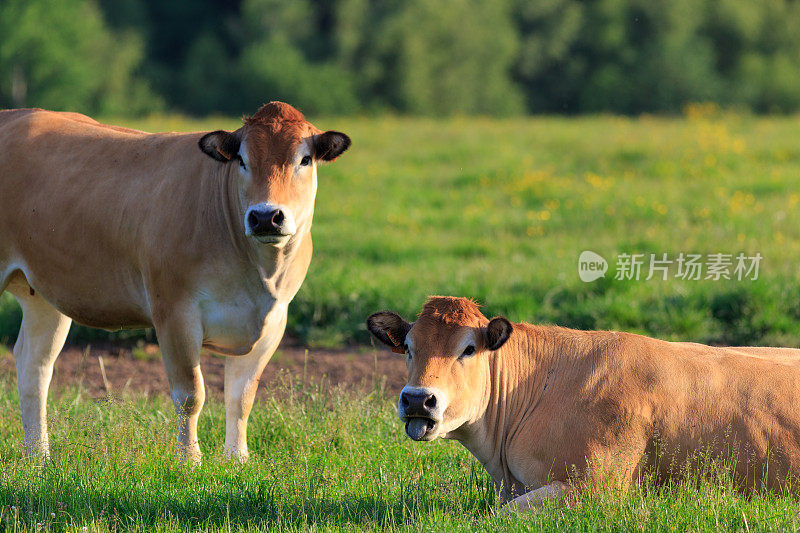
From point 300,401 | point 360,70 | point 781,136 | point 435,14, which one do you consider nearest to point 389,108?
point 360,70

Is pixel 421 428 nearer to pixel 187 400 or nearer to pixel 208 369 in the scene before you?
pixel 187 400

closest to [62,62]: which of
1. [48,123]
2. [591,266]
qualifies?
[591,266]

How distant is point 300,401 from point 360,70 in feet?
167

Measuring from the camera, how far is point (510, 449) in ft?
19.2

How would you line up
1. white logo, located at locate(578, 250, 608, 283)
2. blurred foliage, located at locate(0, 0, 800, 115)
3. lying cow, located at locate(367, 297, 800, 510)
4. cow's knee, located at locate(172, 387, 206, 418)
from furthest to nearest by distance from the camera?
blurred foliage, located at locate(0, 0, 800, 115) < white logo, located at locate(578, 250, 608, 283) < cow's knee, located at locate(172, 387, 206, 418) < lying cow, located at locate(367, 297, 800, 510)

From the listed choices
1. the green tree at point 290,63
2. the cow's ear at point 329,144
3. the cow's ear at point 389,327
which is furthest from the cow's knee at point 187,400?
the green tree at point 290,63

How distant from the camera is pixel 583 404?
19.0 ft

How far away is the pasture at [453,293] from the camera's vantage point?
5.38 m

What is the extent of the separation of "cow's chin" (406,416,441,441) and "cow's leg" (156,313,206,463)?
1725 mm

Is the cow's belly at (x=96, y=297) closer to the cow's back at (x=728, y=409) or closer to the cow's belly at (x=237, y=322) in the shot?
the cow's belly at (x=237, y=322)

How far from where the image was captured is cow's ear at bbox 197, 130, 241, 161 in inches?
252

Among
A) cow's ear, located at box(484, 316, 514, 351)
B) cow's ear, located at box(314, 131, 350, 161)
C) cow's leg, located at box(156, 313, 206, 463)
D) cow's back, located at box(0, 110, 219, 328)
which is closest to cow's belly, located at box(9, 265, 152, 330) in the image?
cow's back, located at box(0, 110, 219, 328)

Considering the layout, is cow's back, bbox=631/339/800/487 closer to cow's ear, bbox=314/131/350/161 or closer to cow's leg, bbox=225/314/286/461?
cow's ear, bbox=314/131/350/161

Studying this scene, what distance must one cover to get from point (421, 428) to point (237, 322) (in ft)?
5.70
